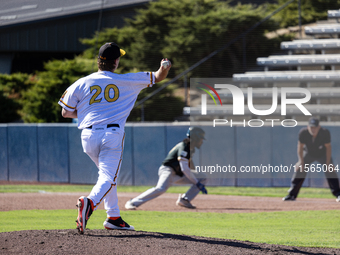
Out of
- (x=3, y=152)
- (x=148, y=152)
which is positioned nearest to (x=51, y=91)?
(x=3, y=152)

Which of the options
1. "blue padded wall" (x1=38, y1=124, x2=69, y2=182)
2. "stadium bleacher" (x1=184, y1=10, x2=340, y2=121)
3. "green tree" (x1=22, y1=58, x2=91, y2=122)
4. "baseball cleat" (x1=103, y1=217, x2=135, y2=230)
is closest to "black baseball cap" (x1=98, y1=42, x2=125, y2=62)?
"baseball cleat" (x1=103, y1=217, x2=135, y2=230)

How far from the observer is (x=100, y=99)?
14.8ft

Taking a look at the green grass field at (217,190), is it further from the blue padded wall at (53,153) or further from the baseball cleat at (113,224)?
the baseball cleat at (113,224)

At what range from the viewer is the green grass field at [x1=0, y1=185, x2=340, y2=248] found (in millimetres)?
5648

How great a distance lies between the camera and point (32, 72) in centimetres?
2189

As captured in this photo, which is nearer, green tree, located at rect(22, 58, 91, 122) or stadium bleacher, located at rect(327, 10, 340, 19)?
green tree, located at rect(22, 58, 91, 122)

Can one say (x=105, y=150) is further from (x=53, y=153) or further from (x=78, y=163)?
(x=53, y=153)

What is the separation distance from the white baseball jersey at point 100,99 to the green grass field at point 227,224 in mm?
1990

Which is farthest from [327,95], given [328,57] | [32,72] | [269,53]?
[32,72]

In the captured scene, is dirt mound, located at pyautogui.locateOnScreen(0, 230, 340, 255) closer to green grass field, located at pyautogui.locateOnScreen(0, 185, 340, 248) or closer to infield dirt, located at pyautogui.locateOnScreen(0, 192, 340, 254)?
infield dirt, located at pyautogui.locateOnScreen(0, 192, 340, 254)

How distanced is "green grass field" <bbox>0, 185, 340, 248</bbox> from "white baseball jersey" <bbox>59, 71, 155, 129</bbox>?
1.99m

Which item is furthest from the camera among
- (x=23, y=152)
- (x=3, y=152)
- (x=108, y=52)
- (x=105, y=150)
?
(x=3, y=152)

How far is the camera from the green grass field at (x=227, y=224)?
5.65 m

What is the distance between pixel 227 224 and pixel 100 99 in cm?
323
